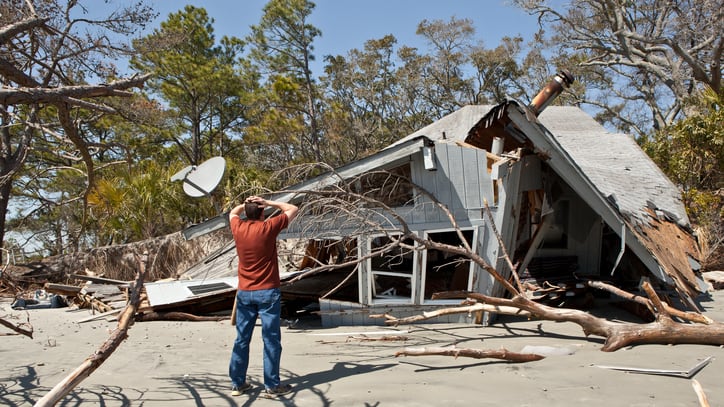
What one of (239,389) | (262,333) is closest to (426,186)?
(262,333)

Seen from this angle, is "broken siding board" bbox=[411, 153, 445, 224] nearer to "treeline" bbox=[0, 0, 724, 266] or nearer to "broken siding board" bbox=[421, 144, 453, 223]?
"broken siding board" bbox=[421, 144, 453, 223]

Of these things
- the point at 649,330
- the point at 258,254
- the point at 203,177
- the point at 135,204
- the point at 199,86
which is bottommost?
the point at 649,330

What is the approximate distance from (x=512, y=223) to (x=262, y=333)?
5.46 metres

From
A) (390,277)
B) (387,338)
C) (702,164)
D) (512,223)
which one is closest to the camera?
(387,338)

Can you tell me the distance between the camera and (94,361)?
344cm

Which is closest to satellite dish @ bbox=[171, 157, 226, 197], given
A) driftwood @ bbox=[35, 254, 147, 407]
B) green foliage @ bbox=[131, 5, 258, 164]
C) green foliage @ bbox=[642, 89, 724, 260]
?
driftwood @ bbox=[35, 254, 147, 407]

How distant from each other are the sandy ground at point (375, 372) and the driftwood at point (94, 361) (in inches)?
34.6

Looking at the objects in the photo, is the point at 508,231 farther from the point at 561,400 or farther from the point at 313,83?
the point at 313,83

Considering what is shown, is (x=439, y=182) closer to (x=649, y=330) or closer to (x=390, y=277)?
(x=390, y=277)

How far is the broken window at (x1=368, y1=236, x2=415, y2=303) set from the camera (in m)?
8.48

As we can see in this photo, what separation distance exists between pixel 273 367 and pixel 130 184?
47.9 ft

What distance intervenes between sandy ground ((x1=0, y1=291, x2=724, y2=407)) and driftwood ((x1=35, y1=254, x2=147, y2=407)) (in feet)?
2.88

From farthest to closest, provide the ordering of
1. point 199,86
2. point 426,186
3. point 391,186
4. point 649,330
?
point 199,86 → point 391,186 → point 426,186 → point 649,330

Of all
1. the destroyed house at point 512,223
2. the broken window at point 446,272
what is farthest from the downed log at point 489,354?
the broken window at point 446,272
